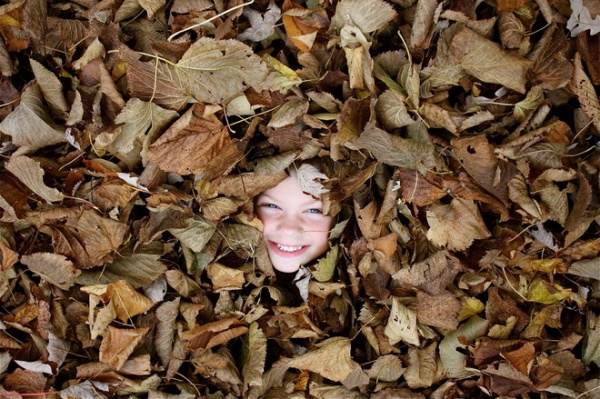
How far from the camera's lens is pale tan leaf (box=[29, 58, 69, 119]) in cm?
107

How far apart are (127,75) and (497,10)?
64 cm

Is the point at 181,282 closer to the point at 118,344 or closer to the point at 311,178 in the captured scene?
the point at 118,344

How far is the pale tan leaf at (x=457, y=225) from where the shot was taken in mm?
1056

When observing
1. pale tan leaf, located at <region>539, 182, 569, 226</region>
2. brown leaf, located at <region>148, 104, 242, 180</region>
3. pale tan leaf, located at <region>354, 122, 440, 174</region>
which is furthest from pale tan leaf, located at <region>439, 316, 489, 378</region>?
brown leaf, located at <region>148, 104, 242, 180</region>

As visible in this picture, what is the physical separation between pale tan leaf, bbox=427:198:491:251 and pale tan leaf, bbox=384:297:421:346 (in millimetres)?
153

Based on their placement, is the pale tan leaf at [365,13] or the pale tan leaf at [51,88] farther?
the pale tan leaf at [51,88]

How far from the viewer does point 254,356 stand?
1.19 metres

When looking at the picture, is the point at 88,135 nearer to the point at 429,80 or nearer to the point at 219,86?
the point at 219,86

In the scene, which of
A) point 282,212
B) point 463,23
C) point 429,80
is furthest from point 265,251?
point 463,23

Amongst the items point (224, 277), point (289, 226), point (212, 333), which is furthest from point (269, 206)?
point (212, 333)

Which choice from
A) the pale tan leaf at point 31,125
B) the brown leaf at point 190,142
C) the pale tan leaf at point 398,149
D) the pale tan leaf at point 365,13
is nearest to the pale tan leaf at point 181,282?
the brown leaf at point 190,142

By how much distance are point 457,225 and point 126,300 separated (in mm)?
639

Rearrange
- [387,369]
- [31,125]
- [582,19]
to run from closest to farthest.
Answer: [582,19]
[31,125]
[387,369]

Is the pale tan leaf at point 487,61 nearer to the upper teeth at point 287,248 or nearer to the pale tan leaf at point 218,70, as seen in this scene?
the pale tan leaf at point 218,70
